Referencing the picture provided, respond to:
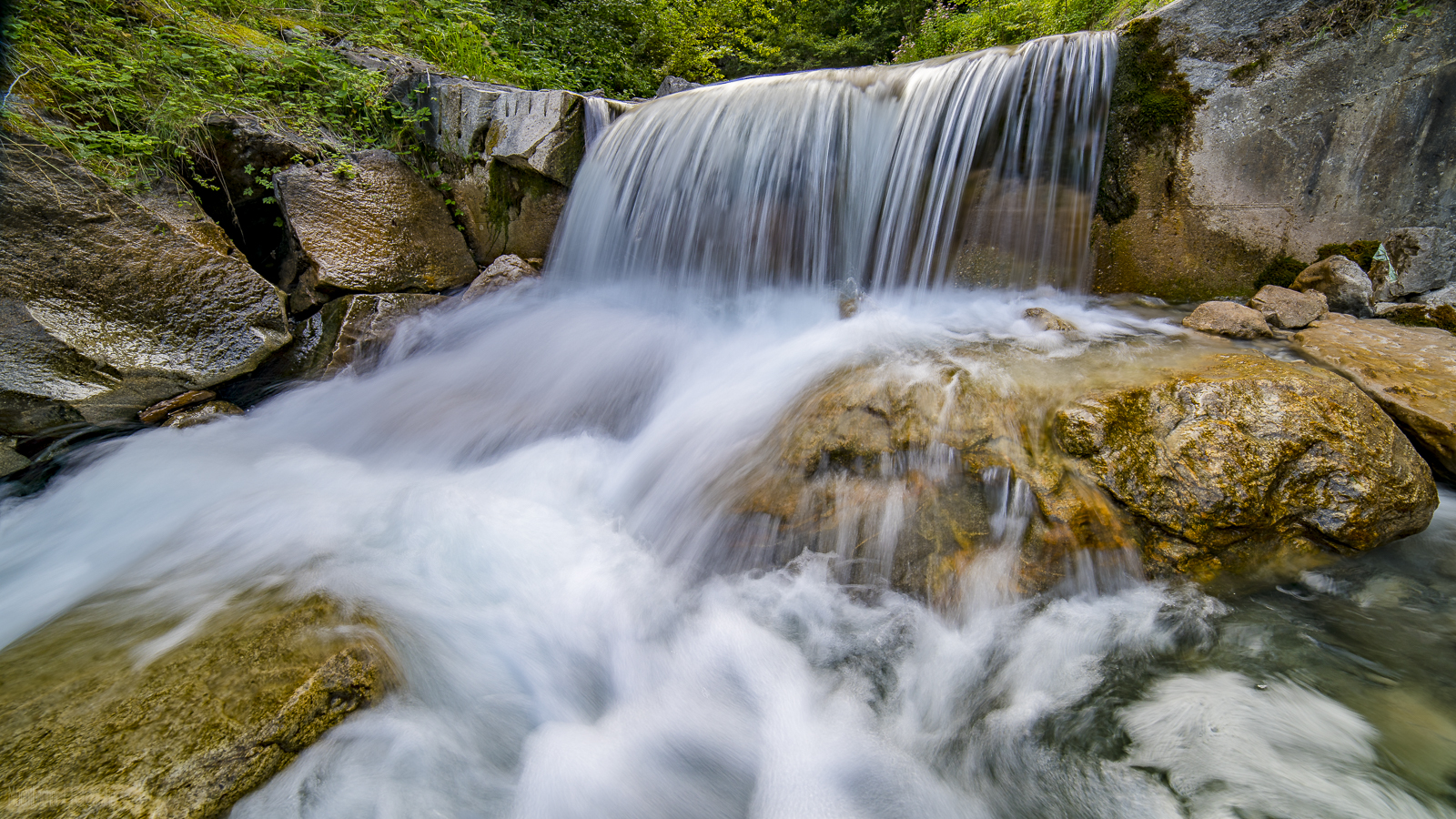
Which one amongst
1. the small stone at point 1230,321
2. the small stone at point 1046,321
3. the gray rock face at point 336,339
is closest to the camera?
the small stone at point 1230,321

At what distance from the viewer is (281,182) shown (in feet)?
15.8

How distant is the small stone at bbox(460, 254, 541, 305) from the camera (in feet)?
17.7

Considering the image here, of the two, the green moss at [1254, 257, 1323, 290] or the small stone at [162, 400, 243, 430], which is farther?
the small stone at [162, 400, 243, 430]

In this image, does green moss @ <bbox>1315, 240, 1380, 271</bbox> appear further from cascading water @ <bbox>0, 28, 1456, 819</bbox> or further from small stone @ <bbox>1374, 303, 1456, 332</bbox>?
cascading water @ <bbox>0, 28, 1456, 819</bbox>

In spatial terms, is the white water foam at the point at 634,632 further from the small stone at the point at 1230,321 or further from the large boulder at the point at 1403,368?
the large boulder at the point at 1403,368

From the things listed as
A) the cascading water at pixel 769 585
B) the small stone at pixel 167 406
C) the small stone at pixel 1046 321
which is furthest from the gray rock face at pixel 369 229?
the small stone at pixel 1046 321

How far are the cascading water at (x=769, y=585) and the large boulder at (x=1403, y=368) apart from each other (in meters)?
0.37

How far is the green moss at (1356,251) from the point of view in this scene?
3496 millimetres

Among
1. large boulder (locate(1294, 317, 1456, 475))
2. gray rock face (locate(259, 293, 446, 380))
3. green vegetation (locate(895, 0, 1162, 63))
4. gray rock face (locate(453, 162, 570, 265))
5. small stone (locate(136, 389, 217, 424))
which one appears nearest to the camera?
large boulder (locate(1294, 317, 1456, 475))

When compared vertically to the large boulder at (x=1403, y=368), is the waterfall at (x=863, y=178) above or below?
above

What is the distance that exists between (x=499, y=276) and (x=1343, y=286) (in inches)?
257

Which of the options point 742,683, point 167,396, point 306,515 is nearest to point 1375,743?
point 742,683

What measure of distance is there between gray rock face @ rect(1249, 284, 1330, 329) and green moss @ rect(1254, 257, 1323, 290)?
0.29 m

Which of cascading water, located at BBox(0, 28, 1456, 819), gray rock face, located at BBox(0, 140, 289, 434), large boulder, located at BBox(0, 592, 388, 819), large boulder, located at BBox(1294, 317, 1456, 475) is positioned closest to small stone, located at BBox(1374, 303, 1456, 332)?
large boulder, located at BBox(1294, 317, 1456, 475)
